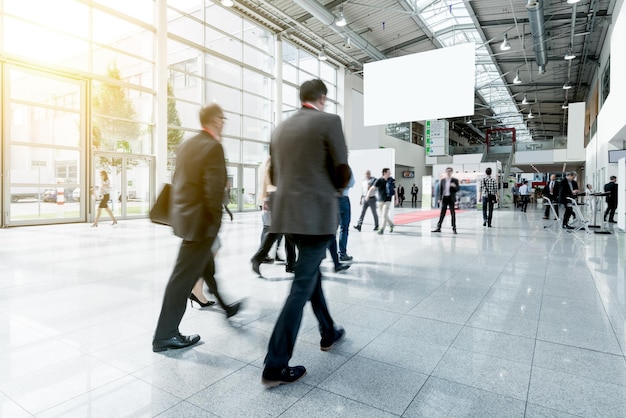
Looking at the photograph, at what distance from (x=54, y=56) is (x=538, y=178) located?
46.8 metres

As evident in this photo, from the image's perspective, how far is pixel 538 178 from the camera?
143 feet

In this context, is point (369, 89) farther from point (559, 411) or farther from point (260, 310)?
point (559, 411)

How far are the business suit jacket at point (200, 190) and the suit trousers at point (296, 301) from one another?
576 millimetres

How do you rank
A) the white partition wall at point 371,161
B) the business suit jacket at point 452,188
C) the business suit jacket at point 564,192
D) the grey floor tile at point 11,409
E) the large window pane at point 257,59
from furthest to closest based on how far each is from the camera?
1. the large window pane at point 257,59
2. the white partition wall at point 371,161
3. the business suit jacket at point 564,192
4. the business suit jacket at point 452,188
5. the grey floor tile at point 11,409

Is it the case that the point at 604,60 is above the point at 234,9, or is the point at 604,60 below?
below

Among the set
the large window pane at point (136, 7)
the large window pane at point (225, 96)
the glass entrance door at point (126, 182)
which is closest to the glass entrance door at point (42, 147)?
the glass entrance door at point (126, 182)

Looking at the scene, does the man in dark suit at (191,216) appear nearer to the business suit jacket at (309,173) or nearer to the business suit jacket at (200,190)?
the business suit jacket at (200,190)

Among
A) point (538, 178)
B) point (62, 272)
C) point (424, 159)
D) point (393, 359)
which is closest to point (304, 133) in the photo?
point (393, 359)

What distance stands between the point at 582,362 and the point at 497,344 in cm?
43

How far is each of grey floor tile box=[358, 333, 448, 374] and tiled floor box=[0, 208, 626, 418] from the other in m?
0.01

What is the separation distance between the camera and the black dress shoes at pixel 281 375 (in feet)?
5.89

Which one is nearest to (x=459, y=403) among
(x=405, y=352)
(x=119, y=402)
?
(x=405, y=352)

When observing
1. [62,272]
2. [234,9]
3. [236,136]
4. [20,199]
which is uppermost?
[234,9]

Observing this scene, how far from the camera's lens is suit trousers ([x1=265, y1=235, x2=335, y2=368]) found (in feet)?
5.90
